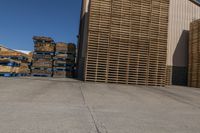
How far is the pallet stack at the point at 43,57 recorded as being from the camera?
746 inches

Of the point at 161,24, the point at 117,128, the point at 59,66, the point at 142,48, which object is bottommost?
the point at 117,128

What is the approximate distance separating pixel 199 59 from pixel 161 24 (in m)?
4.01

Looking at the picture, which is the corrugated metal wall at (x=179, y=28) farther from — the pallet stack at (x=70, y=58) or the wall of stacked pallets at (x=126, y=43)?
the pallet stack at (x=70, y=58)

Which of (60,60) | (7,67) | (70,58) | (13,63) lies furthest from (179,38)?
(7,67)

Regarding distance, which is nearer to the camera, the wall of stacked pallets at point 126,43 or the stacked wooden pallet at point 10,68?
the wall of stacked pallets at point 126,43

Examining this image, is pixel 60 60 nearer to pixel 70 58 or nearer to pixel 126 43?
pixel 70 58

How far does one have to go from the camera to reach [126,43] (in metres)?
15.2

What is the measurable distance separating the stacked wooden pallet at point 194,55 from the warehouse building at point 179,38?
0.70 metres

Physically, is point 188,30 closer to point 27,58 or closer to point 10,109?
point 27,58

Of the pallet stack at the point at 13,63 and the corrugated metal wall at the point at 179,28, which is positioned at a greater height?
the corrugated metal wall at the point at 179,28

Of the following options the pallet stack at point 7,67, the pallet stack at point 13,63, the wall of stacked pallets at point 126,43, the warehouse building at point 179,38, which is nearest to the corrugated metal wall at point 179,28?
the warehouse building at point 179,38

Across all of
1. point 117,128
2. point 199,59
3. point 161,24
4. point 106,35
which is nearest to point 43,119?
point 117,128

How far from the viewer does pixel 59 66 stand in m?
19.3

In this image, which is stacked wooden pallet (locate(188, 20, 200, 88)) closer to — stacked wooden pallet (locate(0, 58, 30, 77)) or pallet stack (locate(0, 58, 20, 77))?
stacked wooden pallet (locate(0, 58, 30, 77))
